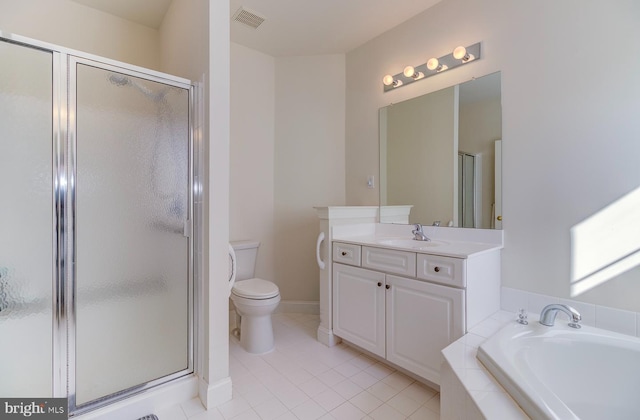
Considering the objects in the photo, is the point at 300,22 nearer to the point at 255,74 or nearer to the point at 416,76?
the point at 255,74

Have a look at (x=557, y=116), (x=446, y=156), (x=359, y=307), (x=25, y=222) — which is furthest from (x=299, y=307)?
(x=557, y=116)

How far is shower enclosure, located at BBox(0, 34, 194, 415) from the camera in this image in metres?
1.27

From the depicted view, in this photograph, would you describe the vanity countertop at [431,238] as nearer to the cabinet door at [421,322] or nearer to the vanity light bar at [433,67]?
the cabinet door at [421,322]

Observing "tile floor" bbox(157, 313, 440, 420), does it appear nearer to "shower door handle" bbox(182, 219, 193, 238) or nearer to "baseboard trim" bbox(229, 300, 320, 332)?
"baseboard trim" bbox(229, 300, 320, 332)

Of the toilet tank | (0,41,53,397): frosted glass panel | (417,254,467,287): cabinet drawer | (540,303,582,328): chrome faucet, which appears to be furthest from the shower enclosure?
(540,303,582,328): chrome faucet

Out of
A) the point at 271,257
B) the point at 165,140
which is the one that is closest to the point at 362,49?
the point at 165,140

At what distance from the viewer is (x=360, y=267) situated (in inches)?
81.2

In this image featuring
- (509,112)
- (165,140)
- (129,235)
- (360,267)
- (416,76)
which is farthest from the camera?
(416,76)

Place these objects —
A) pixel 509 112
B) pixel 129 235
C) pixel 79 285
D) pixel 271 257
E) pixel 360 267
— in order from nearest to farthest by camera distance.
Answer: pixel 79 285
pixel 129 235
pixel 509 112
pixel 360 267
pixel 271 257

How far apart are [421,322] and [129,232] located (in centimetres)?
→ 174

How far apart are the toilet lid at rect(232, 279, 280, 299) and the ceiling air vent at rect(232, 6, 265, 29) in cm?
221

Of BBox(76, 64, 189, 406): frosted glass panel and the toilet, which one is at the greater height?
BBox(76, 64, 189, 406): frosted glass panel

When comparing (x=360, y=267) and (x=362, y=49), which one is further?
(x=362, y=49)

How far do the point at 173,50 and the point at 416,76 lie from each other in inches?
75.0
